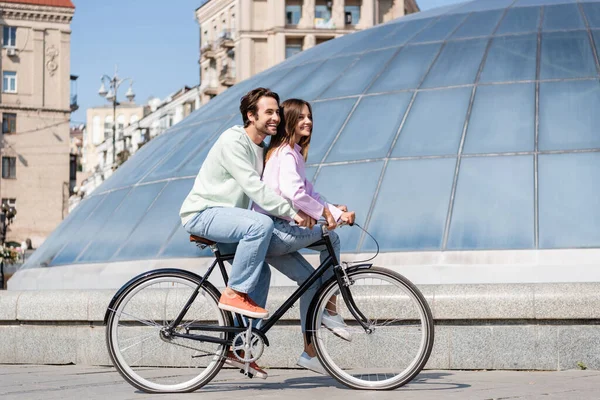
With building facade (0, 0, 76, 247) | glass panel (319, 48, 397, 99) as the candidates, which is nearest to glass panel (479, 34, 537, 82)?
glass panel (319, 48, 397, 99)

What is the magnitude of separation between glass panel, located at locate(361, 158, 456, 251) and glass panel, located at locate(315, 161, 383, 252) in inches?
6.1

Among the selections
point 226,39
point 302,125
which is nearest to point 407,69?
point 302,125

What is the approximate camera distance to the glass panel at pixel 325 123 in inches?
590

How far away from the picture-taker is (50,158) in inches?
3105

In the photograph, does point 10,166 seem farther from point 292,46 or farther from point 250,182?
point 250,182

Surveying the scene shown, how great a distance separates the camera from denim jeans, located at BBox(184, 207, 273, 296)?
21.6ft

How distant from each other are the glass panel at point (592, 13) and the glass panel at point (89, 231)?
7887 mm

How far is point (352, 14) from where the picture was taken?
2712 inches

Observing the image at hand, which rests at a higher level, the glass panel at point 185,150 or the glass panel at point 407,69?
the glass panel at point 407,69

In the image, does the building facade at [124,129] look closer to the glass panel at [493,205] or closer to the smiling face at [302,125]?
the glass panel at [493,205]

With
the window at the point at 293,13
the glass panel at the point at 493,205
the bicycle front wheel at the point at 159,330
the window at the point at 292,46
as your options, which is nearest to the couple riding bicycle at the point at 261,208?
the bicycle front wheel at the point at 159,330

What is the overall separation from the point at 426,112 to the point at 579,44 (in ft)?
8.58

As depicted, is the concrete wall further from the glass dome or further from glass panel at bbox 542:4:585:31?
glass panel at bbox 542:4:585:31

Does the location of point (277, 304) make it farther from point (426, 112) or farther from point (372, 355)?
point (426, 112)
